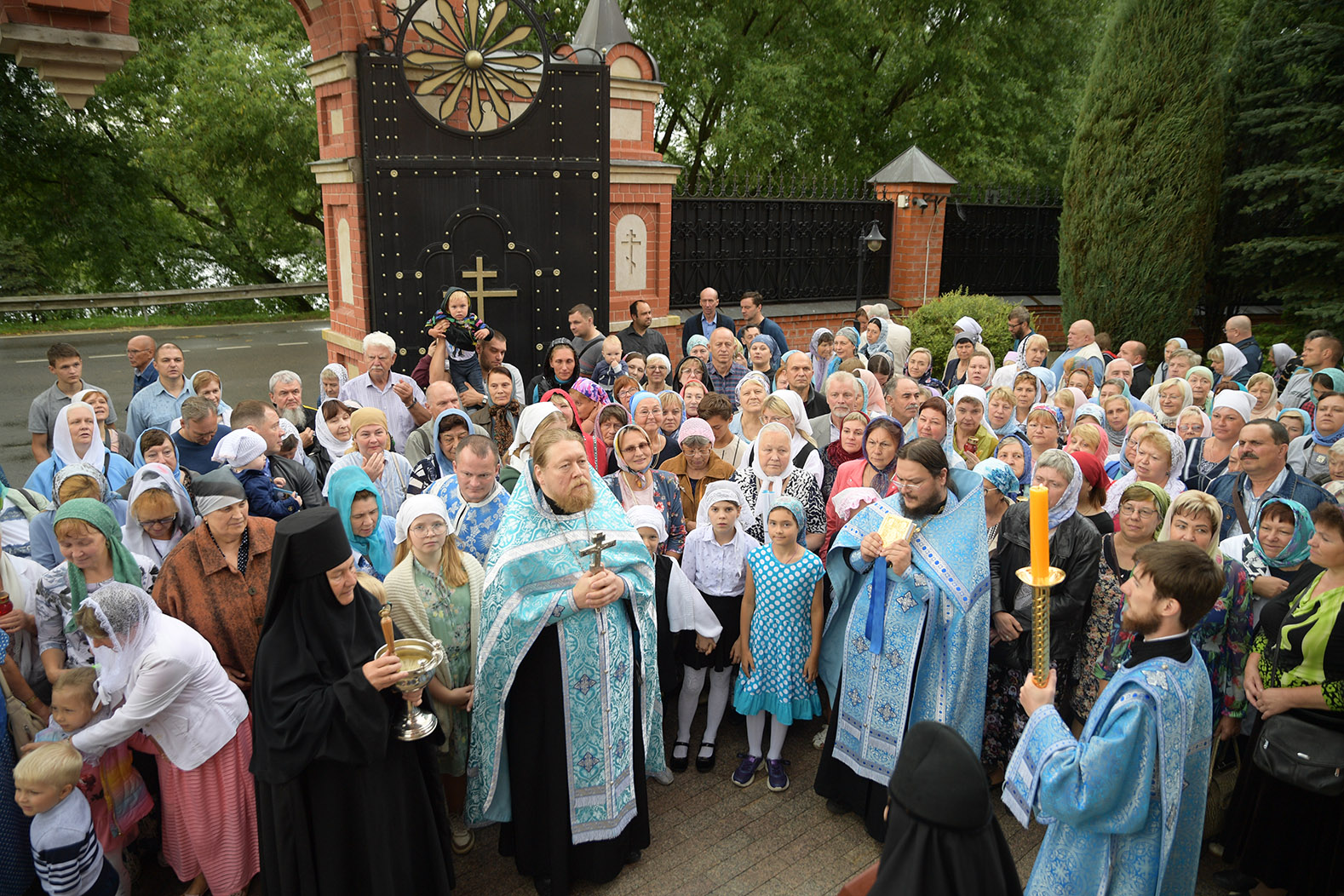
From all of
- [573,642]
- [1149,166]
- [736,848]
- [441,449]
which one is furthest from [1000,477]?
[1149,166]

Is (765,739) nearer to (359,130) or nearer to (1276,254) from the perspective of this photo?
(359,130)

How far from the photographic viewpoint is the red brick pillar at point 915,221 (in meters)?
14.4

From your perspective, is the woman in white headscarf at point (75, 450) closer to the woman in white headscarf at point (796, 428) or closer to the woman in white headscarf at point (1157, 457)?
the woman in white headscarf at point (796, 428)

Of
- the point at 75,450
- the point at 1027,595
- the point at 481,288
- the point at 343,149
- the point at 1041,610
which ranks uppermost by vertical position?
the point at 343,149

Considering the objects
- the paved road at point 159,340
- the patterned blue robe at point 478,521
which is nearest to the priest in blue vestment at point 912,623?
the patterned blue robe at point 478,521

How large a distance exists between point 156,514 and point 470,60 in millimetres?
5575

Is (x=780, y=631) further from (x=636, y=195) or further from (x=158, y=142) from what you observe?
(x=158, y=142)

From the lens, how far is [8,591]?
4035 mm

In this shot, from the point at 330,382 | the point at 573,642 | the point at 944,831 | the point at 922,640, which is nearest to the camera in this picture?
the point at 944,831

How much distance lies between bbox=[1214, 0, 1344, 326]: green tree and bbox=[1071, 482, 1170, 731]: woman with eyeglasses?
9.78 meters

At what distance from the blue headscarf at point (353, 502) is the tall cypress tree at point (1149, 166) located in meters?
12.5

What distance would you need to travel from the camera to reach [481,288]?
8.84 metres

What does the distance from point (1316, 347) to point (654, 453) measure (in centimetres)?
681

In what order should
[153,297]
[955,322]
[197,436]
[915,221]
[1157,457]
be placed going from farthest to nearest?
[153,297]
[915,221]
[955,322]
[197,436]
[1157,457]
